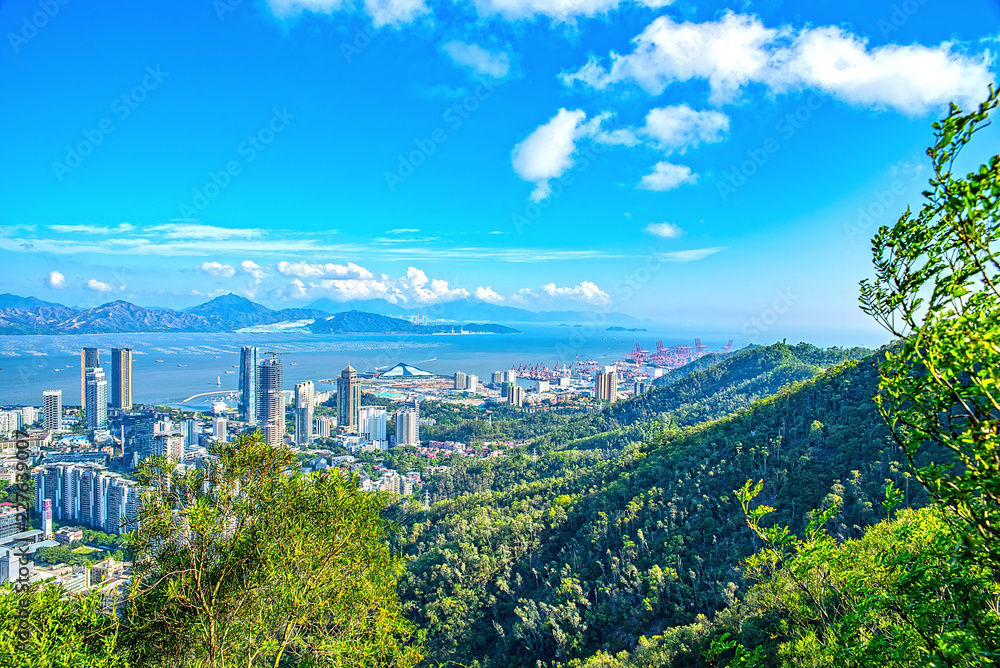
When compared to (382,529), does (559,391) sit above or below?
below

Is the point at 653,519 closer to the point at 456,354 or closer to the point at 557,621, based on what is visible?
the point at 557,621

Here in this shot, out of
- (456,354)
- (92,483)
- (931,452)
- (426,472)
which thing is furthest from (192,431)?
(456,354)

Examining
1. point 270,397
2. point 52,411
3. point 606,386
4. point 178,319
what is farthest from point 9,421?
point 178,319

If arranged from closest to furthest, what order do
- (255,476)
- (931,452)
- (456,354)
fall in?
(255,476)
(931,452)
(456,354)

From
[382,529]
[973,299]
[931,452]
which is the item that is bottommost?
[931,452]

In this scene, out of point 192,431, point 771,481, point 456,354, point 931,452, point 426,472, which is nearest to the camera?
point 931,452

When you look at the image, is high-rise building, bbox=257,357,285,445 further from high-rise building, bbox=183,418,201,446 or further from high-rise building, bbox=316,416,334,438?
high-rise building, bbox=183,418,201,446

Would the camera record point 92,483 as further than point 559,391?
No
